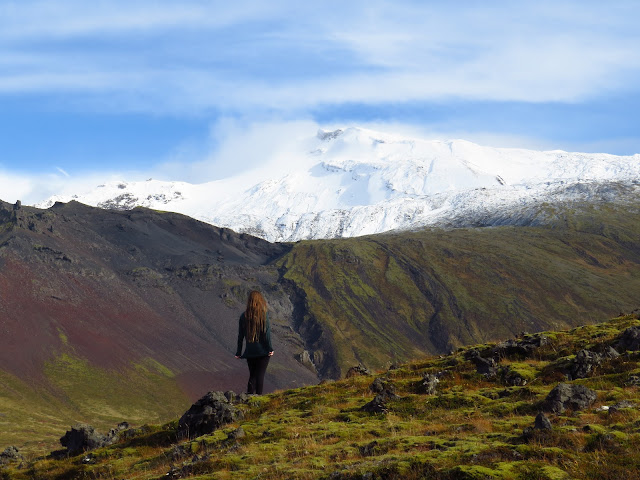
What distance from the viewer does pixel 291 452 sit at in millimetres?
16766

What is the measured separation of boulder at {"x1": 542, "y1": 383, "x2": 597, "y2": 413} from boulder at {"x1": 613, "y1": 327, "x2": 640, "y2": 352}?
5.64 metres

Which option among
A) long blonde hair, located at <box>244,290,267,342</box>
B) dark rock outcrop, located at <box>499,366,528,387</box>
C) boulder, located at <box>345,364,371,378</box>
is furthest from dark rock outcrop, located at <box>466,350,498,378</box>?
long blonde hair, located at <box>244,290,267,342</box>

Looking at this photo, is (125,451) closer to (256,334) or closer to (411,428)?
(256,334)

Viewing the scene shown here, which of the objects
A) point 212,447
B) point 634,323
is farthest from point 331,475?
point 634,323

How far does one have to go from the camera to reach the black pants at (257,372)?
24.1 meters

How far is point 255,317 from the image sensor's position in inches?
936

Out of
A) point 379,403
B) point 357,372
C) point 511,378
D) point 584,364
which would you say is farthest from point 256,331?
point 584,364

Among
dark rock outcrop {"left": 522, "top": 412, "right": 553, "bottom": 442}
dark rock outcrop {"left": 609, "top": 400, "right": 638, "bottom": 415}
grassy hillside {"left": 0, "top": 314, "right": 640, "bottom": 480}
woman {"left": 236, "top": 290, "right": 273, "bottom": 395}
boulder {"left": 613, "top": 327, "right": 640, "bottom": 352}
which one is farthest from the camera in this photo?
woman {"left": 236, "top": 290, "right": 273, "bottom": 395}

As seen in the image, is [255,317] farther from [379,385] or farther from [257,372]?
[379,385]

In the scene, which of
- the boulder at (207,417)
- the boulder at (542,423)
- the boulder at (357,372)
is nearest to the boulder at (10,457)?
the boulder at (207,417)

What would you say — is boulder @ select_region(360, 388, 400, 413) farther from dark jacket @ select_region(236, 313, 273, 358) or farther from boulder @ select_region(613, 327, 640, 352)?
boulder @ select_region(613, 327, 640, 352)

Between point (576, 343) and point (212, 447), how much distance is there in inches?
567

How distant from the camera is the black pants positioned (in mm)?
24141

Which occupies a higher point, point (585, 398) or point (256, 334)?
point (256, 334)
